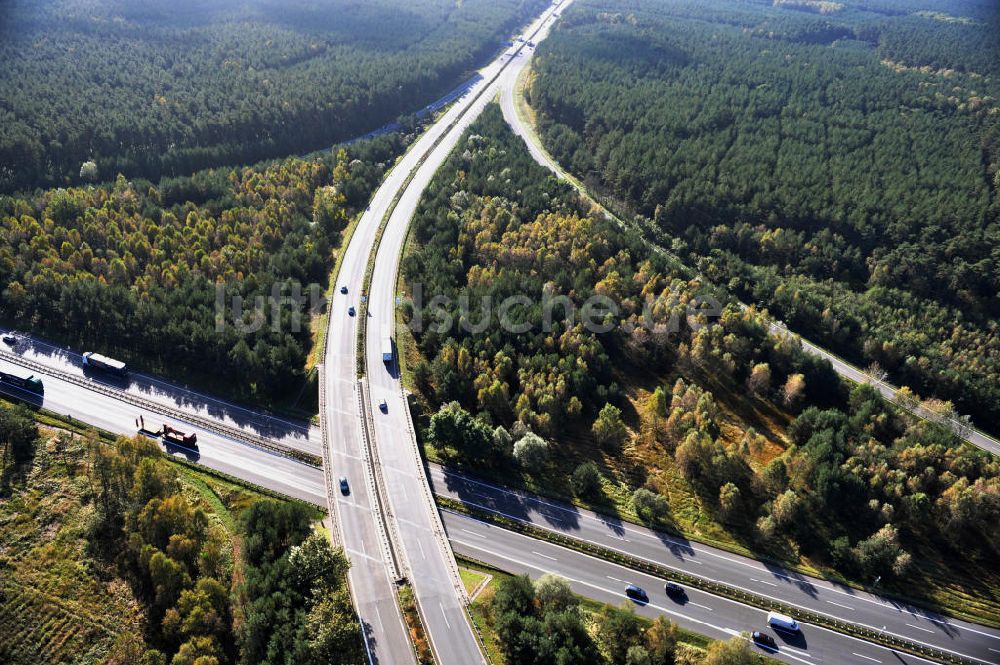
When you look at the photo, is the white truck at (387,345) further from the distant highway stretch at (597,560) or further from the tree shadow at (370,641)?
the tree shadow at (370,641)

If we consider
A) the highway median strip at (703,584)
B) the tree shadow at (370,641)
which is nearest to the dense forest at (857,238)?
the highway median strip at (703,584)

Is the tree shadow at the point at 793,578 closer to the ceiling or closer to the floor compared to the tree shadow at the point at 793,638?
closer to the ceiling

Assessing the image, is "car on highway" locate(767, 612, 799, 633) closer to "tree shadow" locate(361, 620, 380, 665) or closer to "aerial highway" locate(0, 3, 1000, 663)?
"aerial highway" locate(0, 3, 1000, 663)

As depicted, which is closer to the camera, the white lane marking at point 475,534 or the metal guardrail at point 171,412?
the white lane marking at point 475,534

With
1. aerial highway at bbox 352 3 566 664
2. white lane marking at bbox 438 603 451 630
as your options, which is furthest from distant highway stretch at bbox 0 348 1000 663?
white lane marking at bbox 438 603 451 630

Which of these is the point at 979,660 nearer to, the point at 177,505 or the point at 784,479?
the point at 784,479

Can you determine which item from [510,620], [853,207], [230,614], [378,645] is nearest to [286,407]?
[230,614]

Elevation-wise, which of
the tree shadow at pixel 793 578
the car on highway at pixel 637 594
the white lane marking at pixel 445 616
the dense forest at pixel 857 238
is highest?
the dense forest at pixel 857 238
